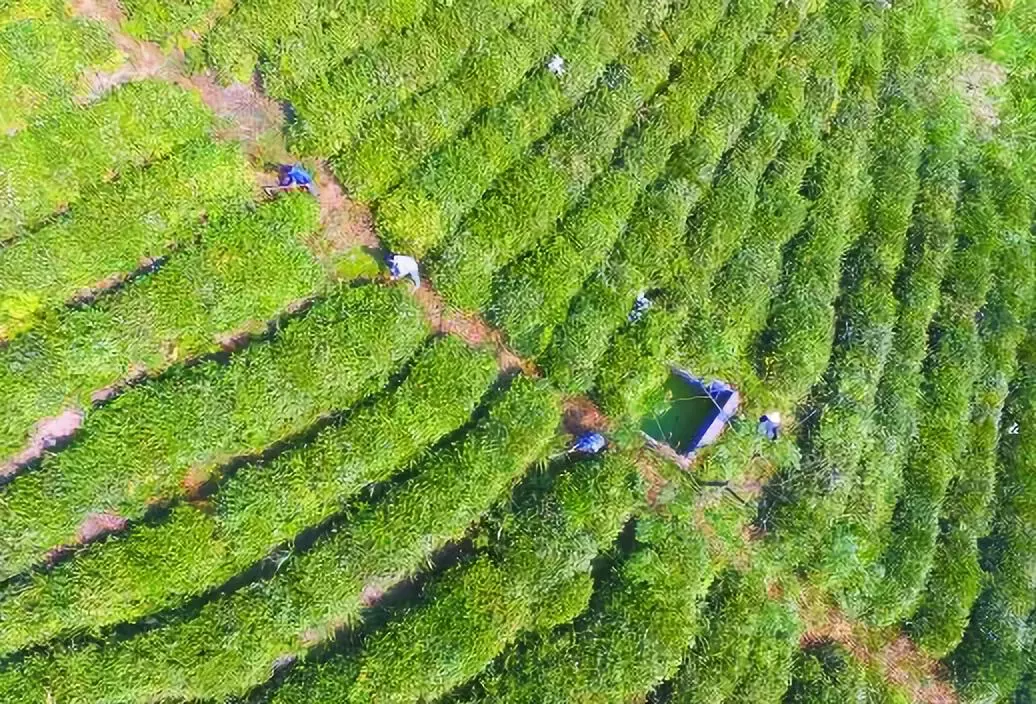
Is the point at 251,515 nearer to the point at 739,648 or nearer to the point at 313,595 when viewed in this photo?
the point at 313,595

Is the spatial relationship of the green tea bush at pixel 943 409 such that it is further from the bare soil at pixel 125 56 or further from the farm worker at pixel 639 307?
the bare soil at pixel 125 56

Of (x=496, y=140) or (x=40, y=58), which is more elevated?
(x=40, y=58)

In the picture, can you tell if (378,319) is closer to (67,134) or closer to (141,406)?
(141,406)

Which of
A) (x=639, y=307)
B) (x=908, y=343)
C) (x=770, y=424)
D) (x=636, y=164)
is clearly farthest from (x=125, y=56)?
(x=908, y=343)

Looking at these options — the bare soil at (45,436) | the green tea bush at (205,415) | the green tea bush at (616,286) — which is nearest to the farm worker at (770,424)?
the green tea bush at (616,286)

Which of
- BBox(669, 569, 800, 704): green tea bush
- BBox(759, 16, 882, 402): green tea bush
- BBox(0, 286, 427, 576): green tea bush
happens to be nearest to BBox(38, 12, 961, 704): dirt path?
BBox(669, 569, 800, 704): green tea bush

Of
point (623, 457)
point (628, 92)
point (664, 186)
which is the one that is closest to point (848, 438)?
point (623, 457)
